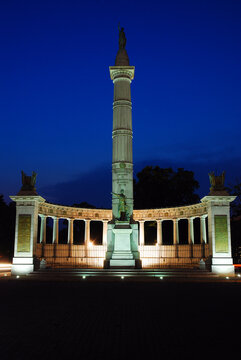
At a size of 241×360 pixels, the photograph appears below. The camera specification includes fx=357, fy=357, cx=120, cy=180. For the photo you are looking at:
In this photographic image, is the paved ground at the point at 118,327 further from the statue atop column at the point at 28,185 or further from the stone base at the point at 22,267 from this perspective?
the statue atop column at the point at 28,185

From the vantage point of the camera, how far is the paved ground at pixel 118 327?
680cm

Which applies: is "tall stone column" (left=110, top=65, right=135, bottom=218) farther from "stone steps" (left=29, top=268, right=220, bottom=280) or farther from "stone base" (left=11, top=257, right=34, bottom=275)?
"stone base" (left=11, top=257, right=34, bottom=275)

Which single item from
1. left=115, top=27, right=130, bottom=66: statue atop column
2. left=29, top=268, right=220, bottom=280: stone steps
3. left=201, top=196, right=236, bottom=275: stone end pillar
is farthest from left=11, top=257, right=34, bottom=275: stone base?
left=115, top=27, right=130, bottom=66: statue atop column

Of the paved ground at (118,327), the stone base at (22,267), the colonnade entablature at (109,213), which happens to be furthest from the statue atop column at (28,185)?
the paved ground at (118,327)

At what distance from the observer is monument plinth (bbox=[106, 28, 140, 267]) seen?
2934 centimetres

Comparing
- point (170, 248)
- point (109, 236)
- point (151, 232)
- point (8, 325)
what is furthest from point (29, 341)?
point (151, 232)

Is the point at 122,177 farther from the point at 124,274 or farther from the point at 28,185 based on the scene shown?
the point at 124,274

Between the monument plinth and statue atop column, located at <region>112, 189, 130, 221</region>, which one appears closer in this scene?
the monument plinth

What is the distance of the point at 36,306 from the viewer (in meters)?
12.1

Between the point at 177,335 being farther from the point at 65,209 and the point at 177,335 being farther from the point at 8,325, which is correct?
the point at 65,209

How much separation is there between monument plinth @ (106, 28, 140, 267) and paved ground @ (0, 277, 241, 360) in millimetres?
14984

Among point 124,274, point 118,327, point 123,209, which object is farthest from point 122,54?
point 118,327

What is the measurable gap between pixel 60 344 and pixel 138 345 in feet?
5.19

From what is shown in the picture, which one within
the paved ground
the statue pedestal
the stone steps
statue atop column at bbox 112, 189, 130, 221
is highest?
statue atop column at bbox 112, 189, 130, 221
